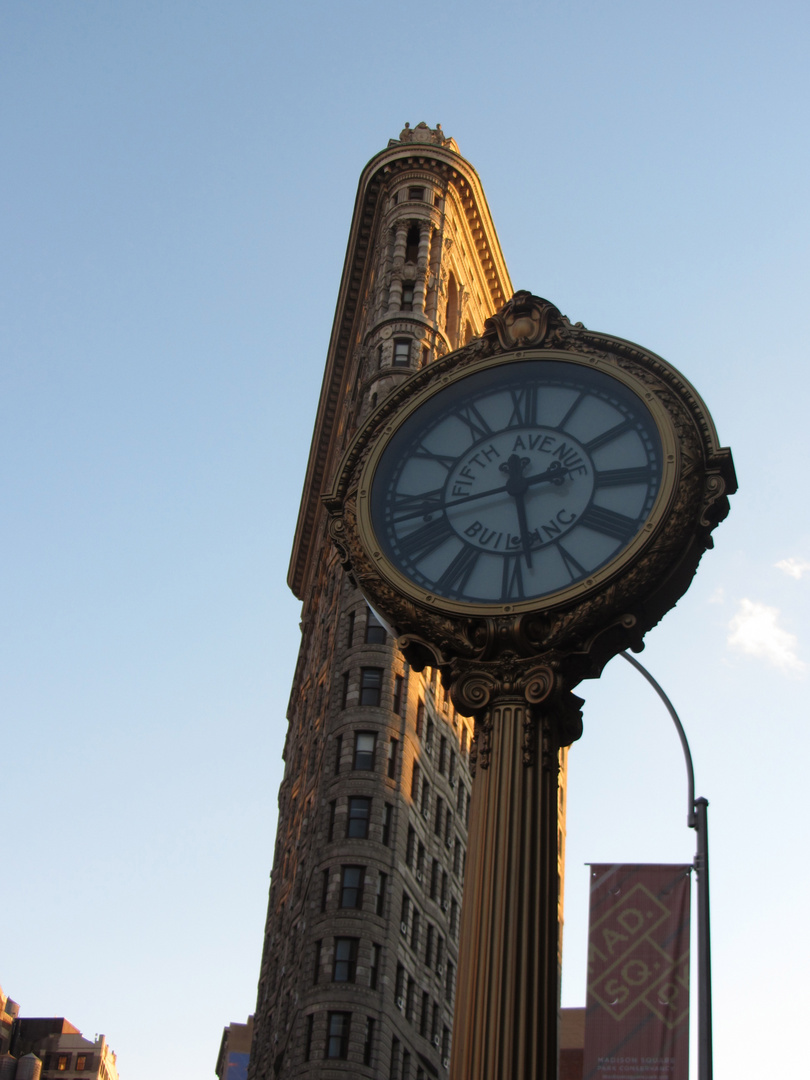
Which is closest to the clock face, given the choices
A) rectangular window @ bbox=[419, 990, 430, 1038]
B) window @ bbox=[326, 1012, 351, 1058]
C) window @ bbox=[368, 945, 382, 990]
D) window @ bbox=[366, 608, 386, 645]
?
window @ bbox=[326, 1012, 351, 1058]

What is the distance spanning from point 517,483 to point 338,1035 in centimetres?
4306

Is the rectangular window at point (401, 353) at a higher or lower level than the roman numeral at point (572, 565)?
higher

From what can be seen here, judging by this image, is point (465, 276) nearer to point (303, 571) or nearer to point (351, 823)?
point (303, 571)

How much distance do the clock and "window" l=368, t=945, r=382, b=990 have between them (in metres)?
43.0

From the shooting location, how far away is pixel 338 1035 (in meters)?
50.3

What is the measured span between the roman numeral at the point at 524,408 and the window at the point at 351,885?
44174mm

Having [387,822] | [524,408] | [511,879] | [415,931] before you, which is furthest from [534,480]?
[415,931]

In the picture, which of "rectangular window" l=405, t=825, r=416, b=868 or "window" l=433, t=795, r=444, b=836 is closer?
"rectangular window" l=405, t=825, r=416, b=868

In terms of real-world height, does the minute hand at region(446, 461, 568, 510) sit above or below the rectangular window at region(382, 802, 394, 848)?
below

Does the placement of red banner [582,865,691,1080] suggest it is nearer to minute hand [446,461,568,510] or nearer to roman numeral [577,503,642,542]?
roman numeral [577,503,642,542]

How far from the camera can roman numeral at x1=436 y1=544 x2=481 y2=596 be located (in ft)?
35.9

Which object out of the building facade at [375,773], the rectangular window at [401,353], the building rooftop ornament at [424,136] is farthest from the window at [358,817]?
the building rooftop ornament at [424,136]

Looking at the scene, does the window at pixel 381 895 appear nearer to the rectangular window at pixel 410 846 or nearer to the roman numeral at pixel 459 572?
the rectangular window at pixel 410 846

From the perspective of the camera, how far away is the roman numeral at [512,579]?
1069 centimetres
